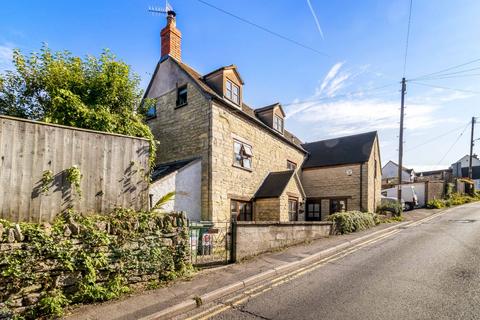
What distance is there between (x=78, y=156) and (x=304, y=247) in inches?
324

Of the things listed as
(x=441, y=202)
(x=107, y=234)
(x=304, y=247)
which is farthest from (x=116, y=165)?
(x=441, y=202)

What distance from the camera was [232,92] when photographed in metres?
15.5

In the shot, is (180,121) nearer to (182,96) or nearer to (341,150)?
(182,96)

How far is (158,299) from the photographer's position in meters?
5.37

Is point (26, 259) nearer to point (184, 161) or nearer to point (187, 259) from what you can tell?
point (187, 259)

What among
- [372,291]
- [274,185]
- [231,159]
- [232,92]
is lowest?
[372,291]

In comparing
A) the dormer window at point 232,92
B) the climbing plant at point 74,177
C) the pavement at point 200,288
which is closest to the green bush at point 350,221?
the pavement at point 200,288

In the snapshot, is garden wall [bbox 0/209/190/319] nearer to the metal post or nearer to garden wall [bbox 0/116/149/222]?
garden wall [bbox 0/116/149/222]

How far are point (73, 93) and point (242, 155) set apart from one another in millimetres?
8667

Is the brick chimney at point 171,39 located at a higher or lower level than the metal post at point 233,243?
higher

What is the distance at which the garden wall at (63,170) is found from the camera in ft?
16.6

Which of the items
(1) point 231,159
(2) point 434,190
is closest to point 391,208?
(1) point 231,159

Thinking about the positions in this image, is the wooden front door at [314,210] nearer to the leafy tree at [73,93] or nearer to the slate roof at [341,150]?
the slate roof at [341,150]

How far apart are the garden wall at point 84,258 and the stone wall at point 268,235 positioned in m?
2.18
